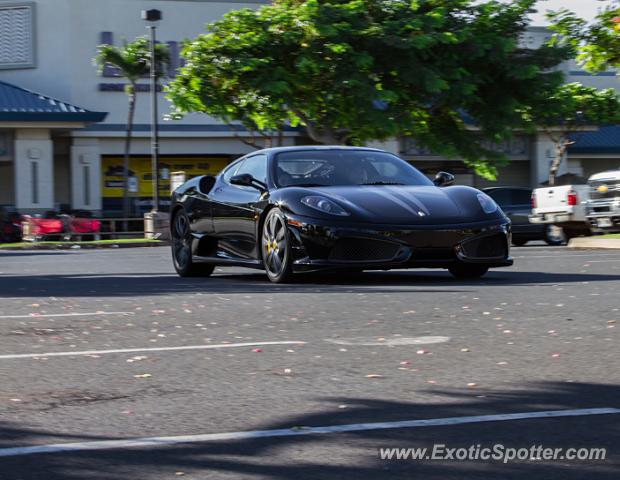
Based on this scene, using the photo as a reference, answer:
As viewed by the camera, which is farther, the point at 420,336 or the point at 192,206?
the point at 192,206

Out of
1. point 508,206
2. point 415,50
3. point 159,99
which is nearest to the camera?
point 508,206

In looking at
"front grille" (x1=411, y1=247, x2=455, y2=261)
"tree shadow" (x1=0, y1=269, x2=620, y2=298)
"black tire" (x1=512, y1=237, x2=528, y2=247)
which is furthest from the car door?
"black tire" (x1=512, y1=237, x2=528, y2=247)

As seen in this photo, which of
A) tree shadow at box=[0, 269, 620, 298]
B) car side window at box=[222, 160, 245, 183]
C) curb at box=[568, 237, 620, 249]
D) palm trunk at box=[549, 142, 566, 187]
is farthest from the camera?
palm trunk at box=[549, 142, 566, 187]

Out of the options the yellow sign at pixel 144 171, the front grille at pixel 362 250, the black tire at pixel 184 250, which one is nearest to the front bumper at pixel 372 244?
the front grille at pixel 362 250

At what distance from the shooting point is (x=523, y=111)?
36625 millimetres

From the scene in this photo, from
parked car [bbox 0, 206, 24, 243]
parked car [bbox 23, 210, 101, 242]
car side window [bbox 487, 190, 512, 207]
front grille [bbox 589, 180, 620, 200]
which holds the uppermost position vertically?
front grille [bbox 589, 180, 620, 200]

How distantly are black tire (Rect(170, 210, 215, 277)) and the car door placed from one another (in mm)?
704

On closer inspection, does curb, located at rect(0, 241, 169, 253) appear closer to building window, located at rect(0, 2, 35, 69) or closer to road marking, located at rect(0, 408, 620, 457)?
building window, located at rect(0, 2, 35, 69)

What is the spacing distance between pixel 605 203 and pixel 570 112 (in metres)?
16.1

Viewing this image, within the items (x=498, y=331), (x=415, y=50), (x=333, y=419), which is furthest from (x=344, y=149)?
(x=415, y=50)

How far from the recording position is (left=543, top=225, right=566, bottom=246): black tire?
2723 centimetres

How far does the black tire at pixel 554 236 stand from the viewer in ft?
89.4

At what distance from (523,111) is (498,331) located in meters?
29.6

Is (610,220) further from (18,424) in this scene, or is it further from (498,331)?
(18,424)
